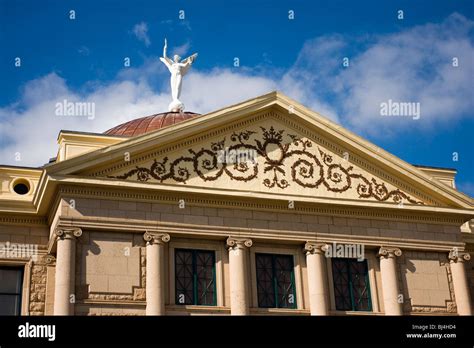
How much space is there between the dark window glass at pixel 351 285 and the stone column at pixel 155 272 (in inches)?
240

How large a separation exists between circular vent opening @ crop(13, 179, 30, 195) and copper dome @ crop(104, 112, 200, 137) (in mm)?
6761

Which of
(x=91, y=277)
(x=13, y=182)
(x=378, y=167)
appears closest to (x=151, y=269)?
(x=91, y=277)

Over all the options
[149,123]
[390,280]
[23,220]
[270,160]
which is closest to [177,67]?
[149,123]

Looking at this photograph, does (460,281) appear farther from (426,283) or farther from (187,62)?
A: (187,62)

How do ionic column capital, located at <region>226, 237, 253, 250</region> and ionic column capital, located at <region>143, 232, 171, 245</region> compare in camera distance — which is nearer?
ionic column capital, located at <region>143, 232, 171, 245</region>

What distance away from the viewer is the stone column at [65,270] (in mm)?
24750

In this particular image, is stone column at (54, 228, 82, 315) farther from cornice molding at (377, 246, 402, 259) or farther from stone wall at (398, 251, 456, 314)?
stone wall at (398, 251, 456, 314)

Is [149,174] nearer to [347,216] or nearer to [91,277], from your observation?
[91,277]

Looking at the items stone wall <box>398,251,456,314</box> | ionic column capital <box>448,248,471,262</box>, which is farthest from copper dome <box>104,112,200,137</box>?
ionic column capital <box>448,248,471,262</box>

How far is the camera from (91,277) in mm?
25625

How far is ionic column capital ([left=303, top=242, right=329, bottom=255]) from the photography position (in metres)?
28.2

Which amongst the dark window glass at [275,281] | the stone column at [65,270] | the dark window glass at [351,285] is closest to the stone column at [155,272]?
the stone column at [65,270]

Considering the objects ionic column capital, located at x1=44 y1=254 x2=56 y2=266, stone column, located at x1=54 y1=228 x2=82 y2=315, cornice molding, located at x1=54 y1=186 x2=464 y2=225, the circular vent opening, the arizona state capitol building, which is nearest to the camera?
stone column, located at x1=54 y1=228 x2=82 y2=315
